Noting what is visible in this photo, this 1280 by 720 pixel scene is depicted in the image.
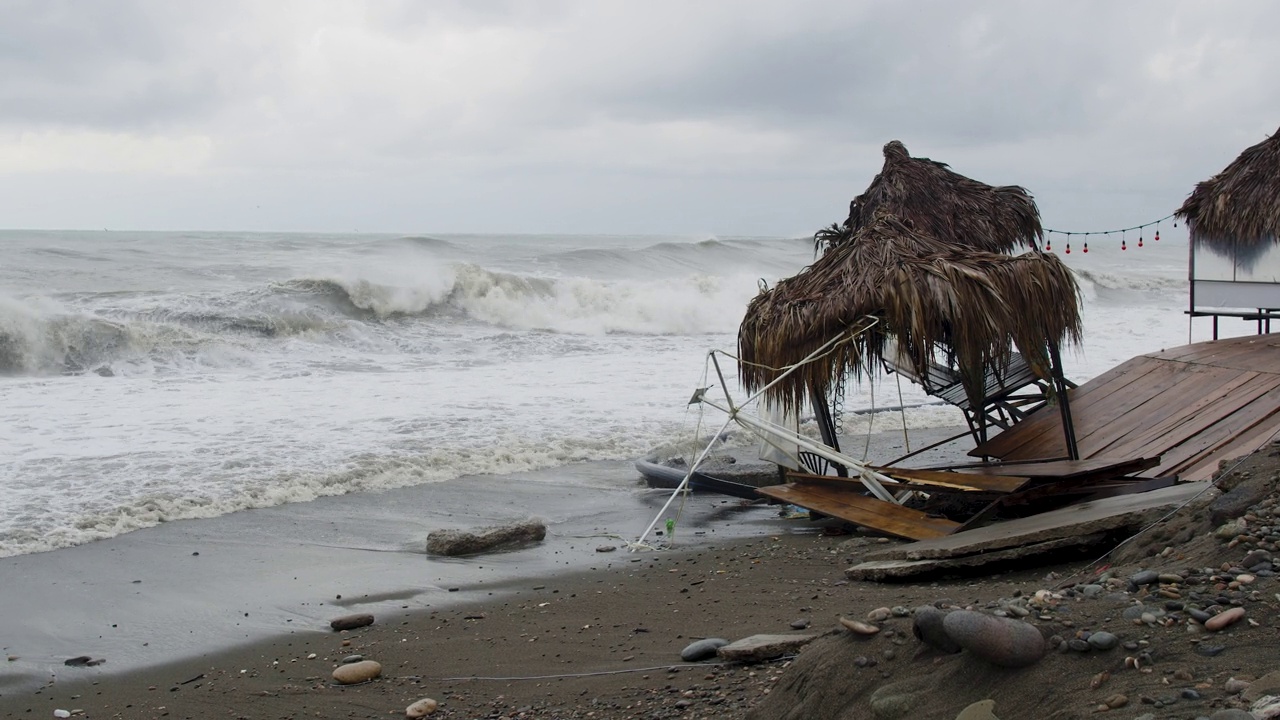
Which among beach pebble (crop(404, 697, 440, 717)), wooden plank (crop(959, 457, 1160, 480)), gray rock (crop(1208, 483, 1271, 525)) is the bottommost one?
beach pebble (crop(404, 697, 440, 717))

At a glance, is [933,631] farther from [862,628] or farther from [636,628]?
[636,628]

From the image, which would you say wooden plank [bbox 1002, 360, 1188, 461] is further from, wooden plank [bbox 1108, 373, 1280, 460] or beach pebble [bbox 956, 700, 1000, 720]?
beach pebble [bbox 956, 700, 1000, 720]

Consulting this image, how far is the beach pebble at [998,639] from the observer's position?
371 centimetres

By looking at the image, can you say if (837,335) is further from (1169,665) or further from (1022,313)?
(1169,665)

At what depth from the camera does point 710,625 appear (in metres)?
6.23

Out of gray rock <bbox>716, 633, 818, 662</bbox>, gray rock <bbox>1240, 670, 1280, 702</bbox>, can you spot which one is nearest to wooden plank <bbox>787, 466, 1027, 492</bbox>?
gray rock <bbox>716, 633, 818, 662</bbox>

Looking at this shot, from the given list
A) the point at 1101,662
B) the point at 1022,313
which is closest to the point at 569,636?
the point at 1101,662

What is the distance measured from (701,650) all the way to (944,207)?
6.30 m

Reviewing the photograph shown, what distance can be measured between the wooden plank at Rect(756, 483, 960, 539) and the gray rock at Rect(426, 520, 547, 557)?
1910 mm

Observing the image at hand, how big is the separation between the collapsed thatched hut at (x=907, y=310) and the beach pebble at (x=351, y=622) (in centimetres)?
358

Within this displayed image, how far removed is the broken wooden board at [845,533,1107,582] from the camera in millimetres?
6195

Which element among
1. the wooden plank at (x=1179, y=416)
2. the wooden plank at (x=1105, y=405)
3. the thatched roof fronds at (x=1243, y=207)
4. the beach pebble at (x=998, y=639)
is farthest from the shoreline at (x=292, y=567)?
the thatched roof fronds at (x=1243, y=207)

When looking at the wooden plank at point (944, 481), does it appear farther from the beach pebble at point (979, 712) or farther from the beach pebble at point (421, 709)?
the beach pebble at point (979, 712)

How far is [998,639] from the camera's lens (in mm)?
3723
